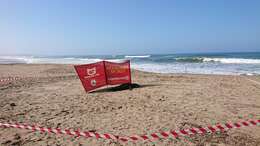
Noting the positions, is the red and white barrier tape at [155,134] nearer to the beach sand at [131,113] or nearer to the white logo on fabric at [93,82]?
the beach sand at [131,113]

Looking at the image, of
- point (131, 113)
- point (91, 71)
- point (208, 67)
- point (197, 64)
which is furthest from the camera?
point (197, 64)

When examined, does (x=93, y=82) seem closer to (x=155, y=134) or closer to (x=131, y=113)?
(x=131, y=113)

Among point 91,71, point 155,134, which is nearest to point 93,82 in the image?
point 91,71

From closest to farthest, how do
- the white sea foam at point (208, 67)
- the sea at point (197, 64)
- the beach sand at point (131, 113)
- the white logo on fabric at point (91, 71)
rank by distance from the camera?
the beach sand at point (131, 113), the white logo on fabric at point (91, 71), the white sea foam at point (208, 67), the sea at point (197, 64)

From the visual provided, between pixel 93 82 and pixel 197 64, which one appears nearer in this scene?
pixel 93 82

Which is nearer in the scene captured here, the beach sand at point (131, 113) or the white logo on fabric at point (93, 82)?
the beach sand at point (131, 113)

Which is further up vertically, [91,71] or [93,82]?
[91,71]

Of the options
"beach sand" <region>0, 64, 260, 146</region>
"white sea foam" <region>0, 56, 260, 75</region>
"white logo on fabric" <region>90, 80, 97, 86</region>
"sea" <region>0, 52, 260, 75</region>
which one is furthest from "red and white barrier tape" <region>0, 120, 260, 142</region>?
"white sea foam" <region>0, 56, 260, 75</region>

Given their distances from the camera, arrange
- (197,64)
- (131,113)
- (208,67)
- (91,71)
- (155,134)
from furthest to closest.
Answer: (197,64)
(208,67)
(91,71)
(131,113)
(155,134)

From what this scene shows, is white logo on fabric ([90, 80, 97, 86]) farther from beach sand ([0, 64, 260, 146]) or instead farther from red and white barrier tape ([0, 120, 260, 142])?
red and white barrier tape ([0, 120, 260, 142])

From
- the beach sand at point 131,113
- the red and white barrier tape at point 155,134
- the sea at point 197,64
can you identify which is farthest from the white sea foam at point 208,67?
the red and white barrier tape at point 155,134

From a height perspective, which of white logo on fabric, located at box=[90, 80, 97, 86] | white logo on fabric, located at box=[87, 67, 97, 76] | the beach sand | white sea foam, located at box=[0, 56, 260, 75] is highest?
white logo on fabric, located at box=[87, 67, 97, 76]

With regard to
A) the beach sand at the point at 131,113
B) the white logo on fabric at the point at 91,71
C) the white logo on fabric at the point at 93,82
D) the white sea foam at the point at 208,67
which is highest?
the white logo on fabric at the point at 91,71

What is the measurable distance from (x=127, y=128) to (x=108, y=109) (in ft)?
5.22
